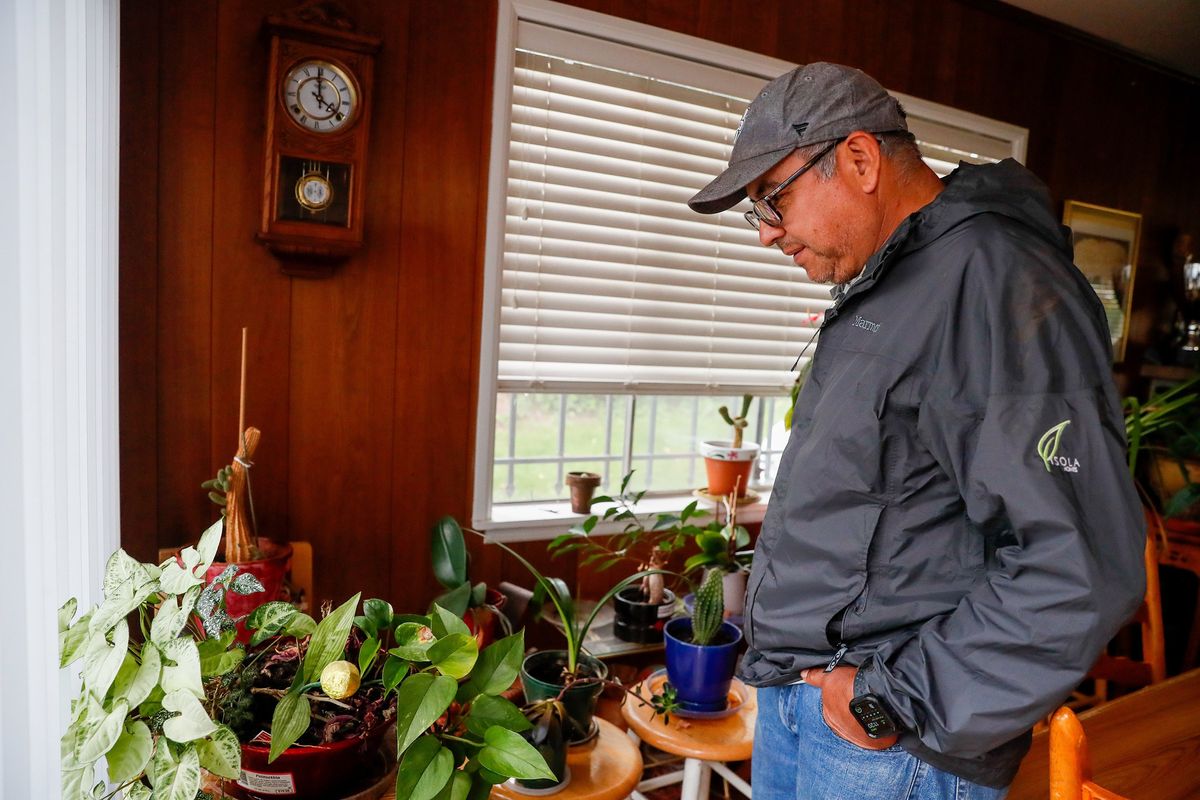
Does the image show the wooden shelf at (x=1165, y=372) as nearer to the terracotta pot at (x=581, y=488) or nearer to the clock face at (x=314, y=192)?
the terracotta pot at (x=581, y=488)

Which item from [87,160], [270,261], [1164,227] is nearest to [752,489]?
[270,261]

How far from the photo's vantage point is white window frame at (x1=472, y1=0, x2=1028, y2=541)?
2.10m

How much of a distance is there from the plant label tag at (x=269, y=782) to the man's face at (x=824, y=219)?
0.98m

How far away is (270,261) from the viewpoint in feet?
6.15

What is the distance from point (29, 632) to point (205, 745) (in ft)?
1.25

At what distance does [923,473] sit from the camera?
3.42 feet

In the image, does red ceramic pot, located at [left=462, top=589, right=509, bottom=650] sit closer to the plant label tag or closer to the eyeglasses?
the plant label tag

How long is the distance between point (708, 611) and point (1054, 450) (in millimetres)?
834

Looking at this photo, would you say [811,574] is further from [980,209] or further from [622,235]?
[622,235]

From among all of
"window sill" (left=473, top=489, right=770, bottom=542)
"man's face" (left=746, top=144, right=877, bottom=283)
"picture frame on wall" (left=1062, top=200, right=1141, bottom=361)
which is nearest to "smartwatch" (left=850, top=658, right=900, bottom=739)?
"man's face" (left=746, top=144, right=877, bottom=283)

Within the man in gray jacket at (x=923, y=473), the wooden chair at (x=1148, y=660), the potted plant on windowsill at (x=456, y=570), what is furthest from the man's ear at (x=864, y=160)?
the wooden chair at (x=1148, y=660)

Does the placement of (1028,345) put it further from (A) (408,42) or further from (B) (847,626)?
(A) (408,42)

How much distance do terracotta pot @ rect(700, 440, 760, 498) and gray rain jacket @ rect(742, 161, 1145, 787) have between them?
1430mm

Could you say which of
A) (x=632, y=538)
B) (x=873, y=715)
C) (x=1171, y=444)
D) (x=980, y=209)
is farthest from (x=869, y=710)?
(x=1171, y=444)
